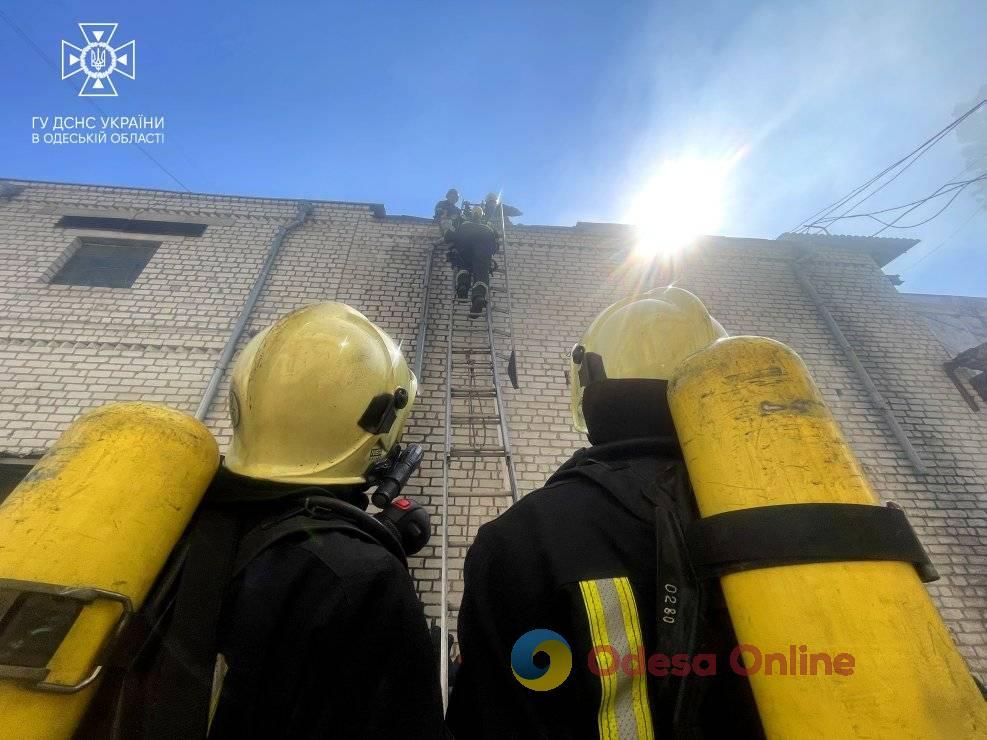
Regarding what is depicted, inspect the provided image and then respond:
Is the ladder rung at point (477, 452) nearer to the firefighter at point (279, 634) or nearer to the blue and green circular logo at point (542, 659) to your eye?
the firefighter at point (279, 634)

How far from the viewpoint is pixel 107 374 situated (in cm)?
370

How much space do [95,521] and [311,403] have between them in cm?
58

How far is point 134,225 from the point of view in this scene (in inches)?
198

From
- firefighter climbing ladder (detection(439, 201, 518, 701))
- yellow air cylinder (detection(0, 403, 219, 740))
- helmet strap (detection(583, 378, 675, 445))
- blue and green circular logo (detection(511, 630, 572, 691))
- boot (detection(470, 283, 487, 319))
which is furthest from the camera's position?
boot (detection(470, 283, 487, 319))

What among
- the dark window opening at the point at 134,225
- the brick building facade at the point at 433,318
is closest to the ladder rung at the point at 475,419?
the brick building facade at the point at 433,318

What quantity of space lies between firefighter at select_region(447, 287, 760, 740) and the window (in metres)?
5.63

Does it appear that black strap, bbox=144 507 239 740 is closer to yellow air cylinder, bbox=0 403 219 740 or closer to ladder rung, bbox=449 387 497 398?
yellow air cylinder, bbox=0 403 219 740

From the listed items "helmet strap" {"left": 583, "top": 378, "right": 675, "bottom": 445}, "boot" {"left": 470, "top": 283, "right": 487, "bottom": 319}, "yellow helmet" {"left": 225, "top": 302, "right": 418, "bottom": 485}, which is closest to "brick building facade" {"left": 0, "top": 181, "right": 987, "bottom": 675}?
"boot" {"left": 470, "top": 283, "right": 487, "bottom": 319}

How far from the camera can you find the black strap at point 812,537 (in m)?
0.68

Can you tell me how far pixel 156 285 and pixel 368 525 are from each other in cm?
495

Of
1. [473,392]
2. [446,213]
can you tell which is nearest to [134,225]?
[446,213]

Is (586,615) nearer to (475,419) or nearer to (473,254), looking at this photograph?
(475,419)

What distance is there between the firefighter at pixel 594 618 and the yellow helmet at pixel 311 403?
2.07 feet

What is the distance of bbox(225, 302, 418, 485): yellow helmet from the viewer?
133 centimetres
